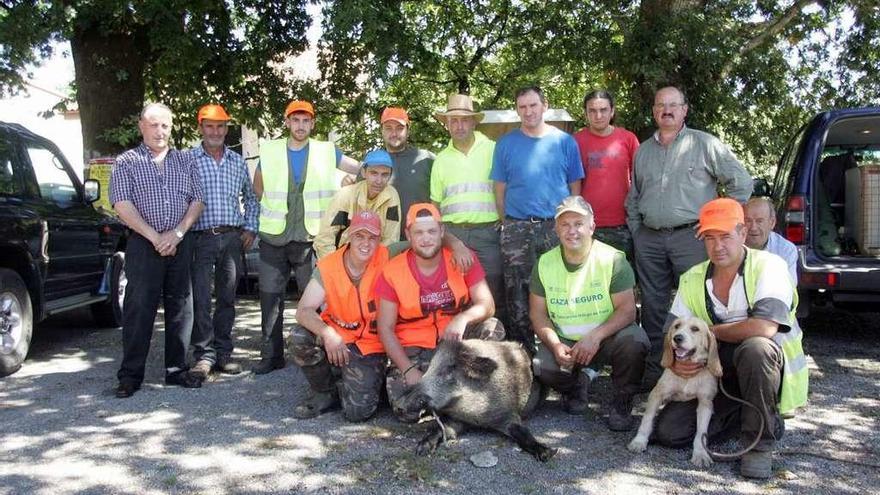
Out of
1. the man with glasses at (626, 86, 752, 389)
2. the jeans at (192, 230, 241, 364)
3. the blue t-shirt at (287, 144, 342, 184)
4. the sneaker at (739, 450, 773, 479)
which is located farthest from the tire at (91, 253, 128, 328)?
the sneaker at (739, 450, 773, 479)

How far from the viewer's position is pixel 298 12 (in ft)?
33.1

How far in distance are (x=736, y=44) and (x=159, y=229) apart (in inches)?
259

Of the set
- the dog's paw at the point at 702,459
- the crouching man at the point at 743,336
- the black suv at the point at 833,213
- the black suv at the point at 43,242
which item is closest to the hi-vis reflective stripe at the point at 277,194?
the black suv at the point at 43,242

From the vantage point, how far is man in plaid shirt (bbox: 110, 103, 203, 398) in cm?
511

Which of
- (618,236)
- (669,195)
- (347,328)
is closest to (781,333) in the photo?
(669,195)

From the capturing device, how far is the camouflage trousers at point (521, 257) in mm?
5211

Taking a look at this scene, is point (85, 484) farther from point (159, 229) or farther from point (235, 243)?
point (235, 243)

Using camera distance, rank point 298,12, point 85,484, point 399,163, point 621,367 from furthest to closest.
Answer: point 298,12
point 399,163
point 621,367
point 85,484

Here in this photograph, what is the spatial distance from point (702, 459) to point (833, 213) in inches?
165

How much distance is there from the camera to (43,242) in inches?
238

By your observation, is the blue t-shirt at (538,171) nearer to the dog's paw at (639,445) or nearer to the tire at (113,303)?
the dog's paw at (639,445)

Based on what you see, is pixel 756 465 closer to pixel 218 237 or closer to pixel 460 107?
pixel 460 107

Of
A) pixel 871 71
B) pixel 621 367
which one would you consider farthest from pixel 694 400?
pixel 871 71

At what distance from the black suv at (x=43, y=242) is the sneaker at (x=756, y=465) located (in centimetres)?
518
